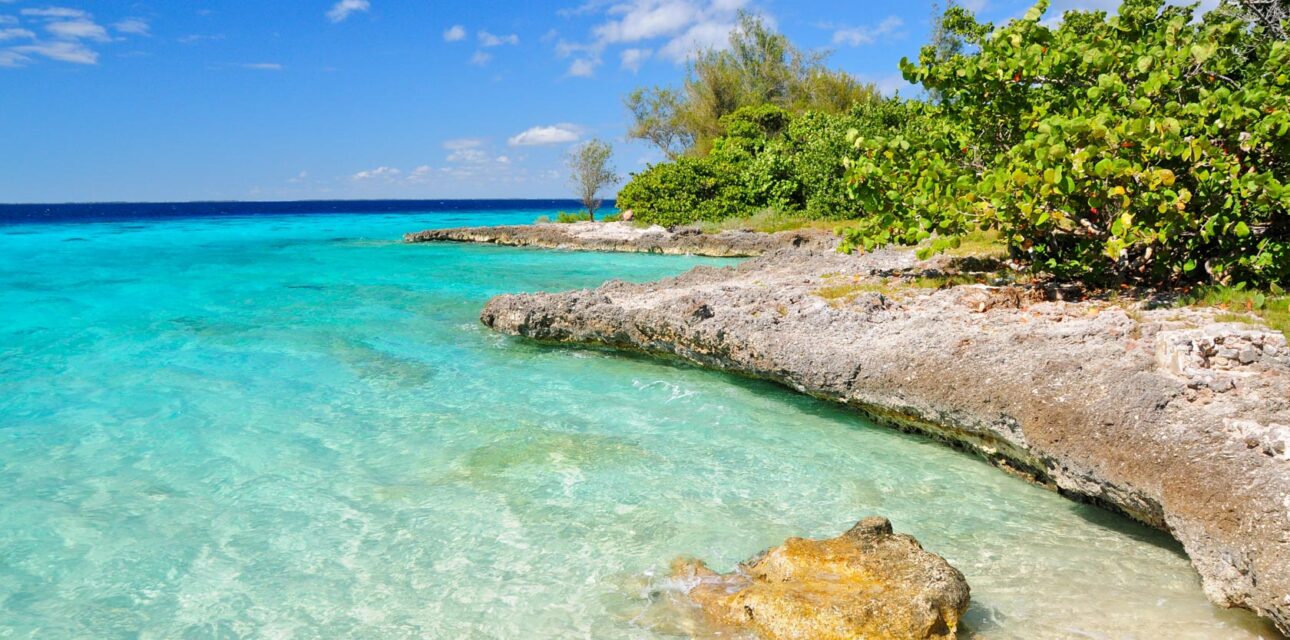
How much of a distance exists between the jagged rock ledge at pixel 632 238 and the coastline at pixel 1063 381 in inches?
448

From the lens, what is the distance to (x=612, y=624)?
4773 millimetres

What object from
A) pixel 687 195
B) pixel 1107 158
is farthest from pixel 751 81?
pixel 1107 158

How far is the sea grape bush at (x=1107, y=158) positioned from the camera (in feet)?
24.8

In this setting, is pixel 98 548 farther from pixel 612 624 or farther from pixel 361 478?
pixel 612 624

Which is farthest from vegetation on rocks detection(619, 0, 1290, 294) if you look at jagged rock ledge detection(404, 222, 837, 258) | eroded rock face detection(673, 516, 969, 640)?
jagged rock ledge detection(404, 222, 837, 258)

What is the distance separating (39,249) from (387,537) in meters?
44.1

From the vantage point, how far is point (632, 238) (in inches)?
1300

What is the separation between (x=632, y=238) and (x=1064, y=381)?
27.2 meters

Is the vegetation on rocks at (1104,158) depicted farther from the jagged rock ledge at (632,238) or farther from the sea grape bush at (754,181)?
the sea grape bush at (754,181)

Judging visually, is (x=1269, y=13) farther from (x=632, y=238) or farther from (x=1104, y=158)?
(x=632, y=238)

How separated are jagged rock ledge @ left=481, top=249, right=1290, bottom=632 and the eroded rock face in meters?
1.77

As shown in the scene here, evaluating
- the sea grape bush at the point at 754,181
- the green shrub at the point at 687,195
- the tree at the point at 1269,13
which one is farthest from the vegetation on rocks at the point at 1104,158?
the green shrub at the point at 687,195

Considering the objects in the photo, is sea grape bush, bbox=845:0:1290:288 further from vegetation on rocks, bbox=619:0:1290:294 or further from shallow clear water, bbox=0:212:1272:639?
shallow clear water, bbox=0:212:1272:639

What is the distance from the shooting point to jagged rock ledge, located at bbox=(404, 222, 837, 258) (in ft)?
92.3
